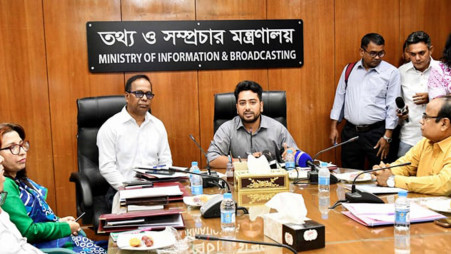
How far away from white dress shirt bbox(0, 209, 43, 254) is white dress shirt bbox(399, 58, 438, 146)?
3228 millimetres

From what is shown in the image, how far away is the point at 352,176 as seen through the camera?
8.72ft

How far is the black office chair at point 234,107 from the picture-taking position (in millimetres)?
3600

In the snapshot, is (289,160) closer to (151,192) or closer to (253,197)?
(253,197)

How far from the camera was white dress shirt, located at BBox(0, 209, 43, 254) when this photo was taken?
5.43 ft

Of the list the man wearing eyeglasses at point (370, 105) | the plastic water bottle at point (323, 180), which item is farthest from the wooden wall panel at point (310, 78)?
the plastic water bottle at point (323, 180)

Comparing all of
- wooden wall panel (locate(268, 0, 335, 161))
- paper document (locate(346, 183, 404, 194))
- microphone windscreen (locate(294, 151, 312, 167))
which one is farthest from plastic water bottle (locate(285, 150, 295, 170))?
wooden wall panel (locate(268, 0, 335, 161))

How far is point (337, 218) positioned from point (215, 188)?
0.81 metres

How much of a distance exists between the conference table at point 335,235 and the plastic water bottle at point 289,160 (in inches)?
31.5

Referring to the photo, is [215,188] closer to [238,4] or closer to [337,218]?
[337,218]

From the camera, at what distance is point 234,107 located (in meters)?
3.61

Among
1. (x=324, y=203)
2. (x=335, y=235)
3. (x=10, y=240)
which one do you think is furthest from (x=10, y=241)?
(x=324, y=203)

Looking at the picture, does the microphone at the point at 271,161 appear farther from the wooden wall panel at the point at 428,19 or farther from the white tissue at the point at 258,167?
the wooden wall panel at the point at 428,19

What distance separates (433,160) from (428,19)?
2.60 metres

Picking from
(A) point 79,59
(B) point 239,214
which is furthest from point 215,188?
(A) point 79,59
